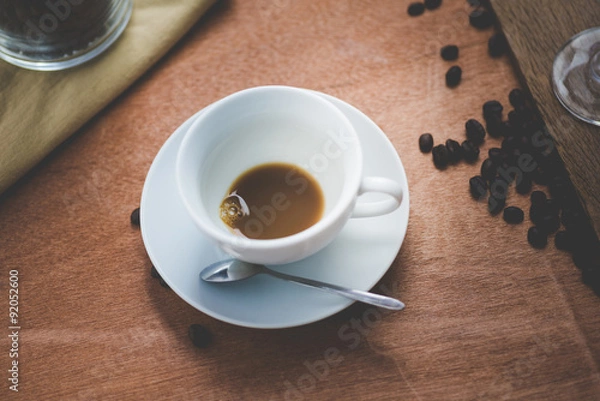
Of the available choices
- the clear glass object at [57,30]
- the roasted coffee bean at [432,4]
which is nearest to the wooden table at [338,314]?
the roasted coffee bean at [432,4]

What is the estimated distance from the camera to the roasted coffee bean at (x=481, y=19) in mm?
1161

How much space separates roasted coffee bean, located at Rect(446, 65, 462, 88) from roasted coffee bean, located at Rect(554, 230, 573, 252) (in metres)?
0.35

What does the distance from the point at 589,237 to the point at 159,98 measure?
2.71 feet

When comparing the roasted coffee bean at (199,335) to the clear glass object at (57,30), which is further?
the clear glass object at (57,30)

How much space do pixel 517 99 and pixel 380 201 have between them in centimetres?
40

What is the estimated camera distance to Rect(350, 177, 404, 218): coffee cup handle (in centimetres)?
79

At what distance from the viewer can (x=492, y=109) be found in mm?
1063

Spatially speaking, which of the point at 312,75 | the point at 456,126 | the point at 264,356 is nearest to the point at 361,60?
the point at 312,75

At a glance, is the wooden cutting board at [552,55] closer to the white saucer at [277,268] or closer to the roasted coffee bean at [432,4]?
the roasted coffee bean at [432,4]

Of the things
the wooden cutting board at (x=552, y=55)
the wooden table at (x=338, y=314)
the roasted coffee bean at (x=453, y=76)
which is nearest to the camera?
the wooden table at (x=338, y=314)

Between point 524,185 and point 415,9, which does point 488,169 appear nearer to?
point 524,185

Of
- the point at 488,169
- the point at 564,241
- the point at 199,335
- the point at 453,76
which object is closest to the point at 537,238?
the point at 564,241

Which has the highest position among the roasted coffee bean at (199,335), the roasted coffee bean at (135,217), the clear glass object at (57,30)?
the clear glass object at (57,30)

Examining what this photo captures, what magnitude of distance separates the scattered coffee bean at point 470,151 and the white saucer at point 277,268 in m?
0.19
